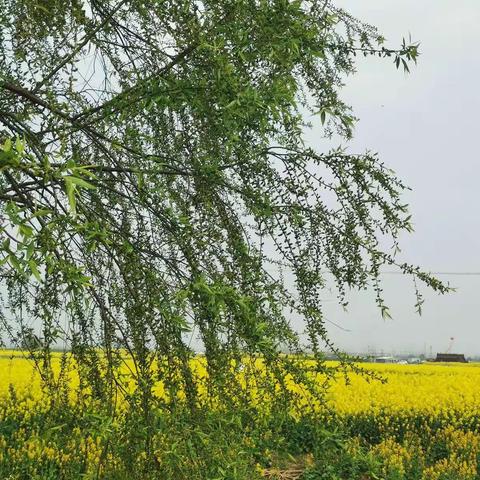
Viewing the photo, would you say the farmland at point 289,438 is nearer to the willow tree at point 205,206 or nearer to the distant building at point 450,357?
the willow tree at point 205,206

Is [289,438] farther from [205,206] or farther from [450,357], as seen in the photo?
[450,357]

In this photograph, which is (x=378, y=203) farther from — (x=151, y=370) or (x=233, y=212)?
(x=151, y=370)

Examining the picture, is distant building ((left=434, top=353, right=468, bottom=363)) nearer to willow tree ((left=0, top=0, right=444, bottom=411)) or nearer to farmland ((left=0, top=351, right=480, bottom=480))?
farmland ((left=0, top=351, right=480, bottom=480))

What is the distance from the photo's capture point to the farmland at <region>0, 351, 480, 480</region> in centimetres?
193

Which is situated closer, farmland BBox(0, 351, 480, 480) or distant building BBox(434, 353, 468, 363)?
farmland BBox(0, 351, 480, 480)

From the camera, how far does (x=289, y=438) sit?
7895mm

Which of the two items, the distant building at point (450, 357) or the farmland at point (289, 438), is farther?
the distant building at point (450, 357)

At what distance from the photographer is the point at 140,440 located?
6.52 feet

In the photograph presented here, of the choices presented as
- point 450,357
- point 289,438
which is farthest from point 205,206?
point 450,357

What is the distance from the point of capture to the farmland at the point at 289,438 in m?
1.93

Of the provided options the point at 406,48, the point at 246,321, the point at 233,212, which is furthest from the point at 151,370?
the point at 406,48

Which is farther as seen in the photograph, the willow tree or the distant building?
the distant building

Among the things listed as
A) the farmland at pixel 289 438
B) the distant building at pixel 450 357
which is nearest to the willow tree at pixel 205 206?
the farmland at pixel 289 438

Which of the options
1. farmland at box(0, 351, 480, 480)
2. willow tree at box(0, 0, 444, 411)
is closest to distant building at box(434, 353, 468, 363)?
farmland at box(0, 351, 480, 480)
